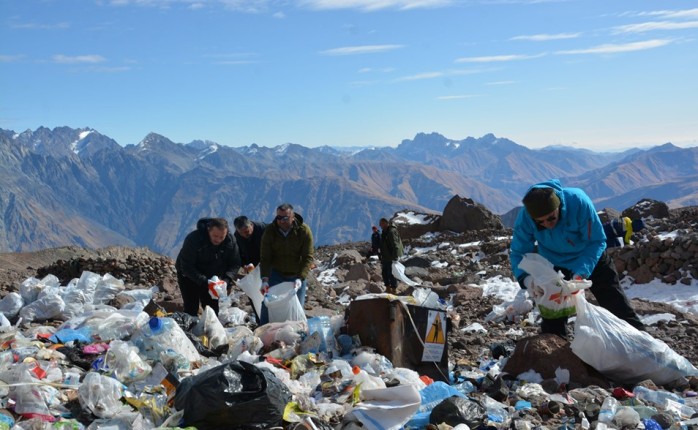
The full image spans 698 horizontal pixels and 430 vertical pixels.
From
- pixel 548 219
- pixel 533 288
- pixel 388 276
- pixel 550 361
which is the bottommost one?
pixel 388 276

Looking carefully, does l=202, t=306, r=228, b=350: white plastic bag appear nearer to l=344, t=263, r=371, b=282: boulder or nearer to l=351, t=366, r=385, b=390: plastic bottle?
l=351, t=366, r=385, b=390: plastic bottle

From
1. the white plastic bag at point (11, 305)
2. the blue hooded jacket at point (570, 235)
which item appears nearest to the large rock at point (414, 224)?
the white plastic bag at point (11, 305)

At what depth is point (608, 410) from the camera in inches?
158

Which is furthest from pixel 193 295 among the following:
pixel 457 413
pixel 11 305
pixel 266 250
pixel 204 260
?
pixel 457 413

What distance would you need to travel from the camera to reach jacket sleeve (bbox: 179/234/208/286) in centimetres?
652

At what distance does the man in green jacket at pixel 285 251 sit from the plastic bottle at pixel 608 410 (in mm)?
3368

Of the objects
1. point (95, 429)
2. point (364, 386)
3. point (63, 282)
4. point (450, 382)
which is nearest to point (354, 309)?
point (450, 382)

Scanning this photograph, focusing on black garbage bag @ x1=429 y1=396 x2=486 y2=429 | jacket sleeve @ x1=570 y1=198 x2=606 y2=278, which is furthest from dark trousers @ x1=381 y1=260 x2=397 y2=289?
black garbage bag @ x1=429 y1=396 x2=486 y2=429

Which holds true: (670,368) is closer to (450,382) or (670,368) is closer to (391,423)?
(450,382)

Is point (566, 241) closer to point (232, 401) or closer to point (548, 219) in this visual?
point (548, 219)

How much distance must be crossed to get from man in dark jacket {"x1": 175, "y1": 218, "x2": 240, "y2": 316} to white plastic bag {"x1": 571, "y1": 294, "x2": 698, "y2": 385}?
3.31m

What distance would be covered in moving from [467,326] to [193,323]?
3.15 metres

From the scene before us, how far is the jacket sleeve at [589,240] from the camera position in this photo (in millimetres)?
4766

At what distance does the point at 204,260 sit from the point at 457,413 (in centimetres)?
353
